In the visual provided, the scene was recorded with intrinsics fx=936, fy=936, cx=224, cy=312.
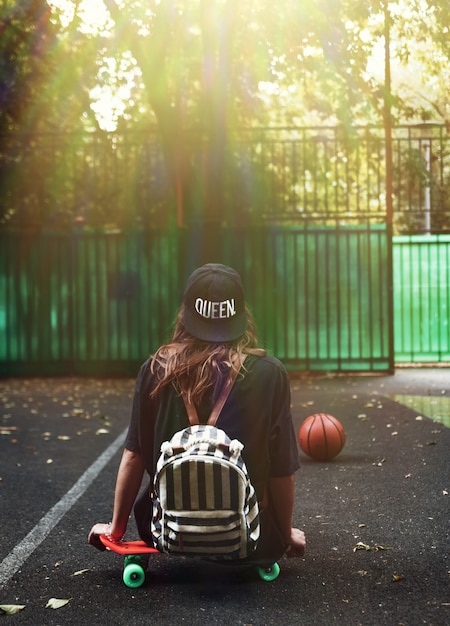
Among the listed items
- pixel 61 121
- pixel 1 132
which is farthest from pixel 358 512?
pixel 61 121

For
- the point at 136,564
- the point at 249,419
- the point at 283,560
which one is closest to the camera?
the point at 249,419

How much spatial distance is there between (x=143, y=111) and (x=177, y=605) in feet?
57.8

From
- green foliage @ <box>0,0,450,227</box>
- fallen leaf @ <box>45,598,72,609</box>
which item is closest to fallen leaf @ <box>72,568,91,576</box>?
fallen leaf @ <box>45,598,72,609</box>

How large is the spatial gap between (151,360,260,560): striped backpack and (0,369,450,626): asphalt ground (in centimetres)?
31

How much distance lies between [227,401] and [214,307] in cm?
45

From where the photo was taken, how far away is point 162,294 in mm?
16953

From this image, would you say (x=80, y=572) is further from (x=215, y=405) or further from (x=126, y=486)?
(x=215, y=405)

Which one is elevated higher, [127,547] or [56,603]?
[127,547]

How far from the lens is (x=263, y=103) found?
2012cm

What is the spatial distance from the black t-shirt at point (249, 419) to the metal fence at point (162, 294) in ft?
39.6

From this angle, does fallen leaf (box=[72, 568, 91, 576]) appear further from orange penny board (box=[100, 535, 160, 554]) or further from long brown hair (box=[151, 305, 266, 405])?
long brown hair (box=[151, 305, 266, 405])

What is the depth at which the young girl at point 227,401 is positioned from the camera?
4.35 metres

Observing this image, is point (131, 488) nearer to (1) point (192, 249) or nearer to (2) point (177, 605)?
(2) point (177, 605)

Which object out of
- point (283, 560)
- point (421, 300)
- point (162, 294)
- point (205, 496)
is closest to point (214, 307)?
point (205, 496)
